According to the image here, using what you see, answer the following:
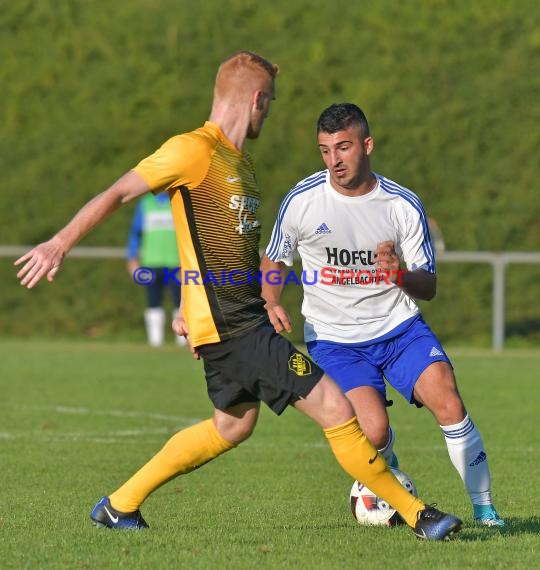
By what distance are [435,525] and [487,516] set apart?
859mm

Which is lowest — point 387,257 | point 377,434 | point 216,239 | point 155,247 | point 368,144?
point 155,247

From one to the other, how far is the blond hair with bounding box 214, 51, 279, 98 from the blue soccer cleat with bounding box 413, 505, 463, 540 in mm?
2119

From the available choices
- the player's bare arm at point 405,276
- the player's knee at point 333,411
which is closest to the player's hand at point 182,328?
the player's knee at point 333,411

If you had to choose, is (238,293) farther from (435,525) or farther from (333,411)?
(435,525)

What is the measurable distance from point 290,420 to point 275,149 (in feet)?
35.7

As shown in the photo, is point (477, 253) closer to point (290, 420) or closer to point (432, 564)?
point (290, 420)

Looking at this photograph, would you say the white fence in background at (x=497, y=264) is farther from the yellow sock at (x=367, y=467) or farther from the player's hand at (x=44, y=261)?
the player's hand at (x=44, y=261)

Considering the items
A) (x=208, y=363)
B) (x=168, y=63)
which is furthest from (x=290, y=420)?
(x=168, y=63)

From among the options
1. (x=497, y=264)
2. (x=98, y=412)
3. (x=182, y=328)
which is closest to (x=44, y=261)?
(x=182, y=328)

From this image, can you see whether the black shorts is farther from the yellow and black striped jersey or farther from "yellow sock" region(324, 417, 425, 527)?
"yellow sock" region(324, 417, 425, 527)

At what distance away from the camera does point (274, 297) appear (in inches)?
274

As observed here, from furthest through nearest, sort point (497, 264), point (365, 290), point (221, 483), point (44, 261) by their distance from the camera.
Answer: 1. point (497, 264)
2. point (221, 483)
3. point (365, 290)
4. point (44, 261)

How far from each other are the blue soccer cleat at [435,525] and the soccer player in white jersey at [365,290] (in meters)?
0.81

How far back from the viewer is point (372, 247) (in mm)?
7215
